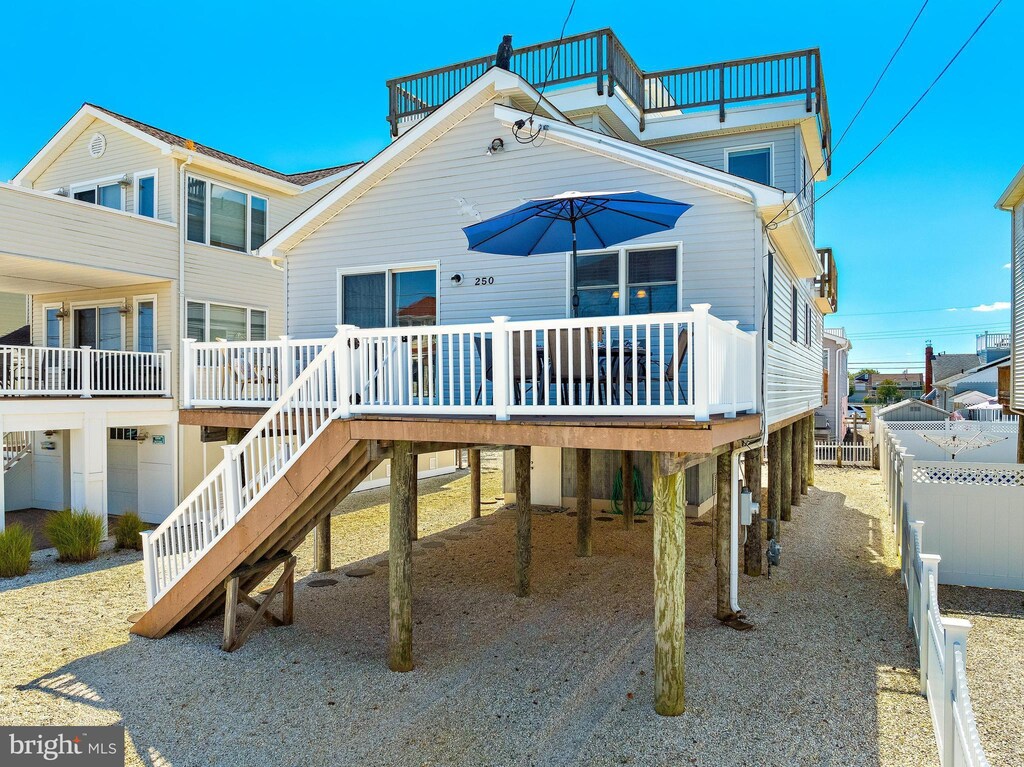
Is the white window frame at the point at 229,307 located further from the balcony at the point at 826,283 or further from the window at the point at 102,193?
the balcony at the point at 826,283

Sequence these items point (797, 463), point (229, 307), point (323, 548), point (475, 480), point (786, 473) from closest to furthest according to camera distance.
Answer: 1. point (323, 548)
2. point (475, 480)
3. point (786, 473)
4. point (229, 307)
5. point (797, 463)

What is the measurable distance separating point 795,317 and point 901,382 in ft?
304

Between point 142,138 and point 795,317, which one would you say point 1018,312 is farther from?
point 142,138

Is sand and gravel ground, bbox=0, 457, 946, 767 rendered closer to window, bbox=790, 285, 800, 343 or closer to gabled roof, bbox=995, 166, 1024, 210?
window, bbox=790, 285, 800, 343

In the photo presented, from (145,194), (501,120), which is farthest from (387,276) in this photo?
(145,194)

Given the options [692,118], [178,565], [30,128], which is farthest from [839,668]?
[30,128]

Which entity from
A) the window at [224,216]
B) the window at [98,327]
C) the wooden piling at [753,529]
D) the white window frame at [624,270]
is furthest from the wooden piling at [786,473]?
the window at [98,327]

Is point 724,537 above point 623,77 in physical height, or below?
below

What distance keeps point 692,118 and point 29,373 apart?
46.2 ft

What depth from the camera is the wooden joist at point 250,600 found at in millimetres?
7680

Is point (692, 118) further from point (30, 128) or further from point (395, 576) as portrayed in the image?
point (30, 128)

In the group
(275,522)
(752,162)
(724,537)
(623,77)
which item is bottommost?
(724,537)

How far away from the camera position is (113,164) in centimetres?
1580

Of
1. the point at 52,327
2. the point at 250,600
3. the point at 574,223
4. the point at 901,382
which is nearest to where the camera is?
the point at 574,223
